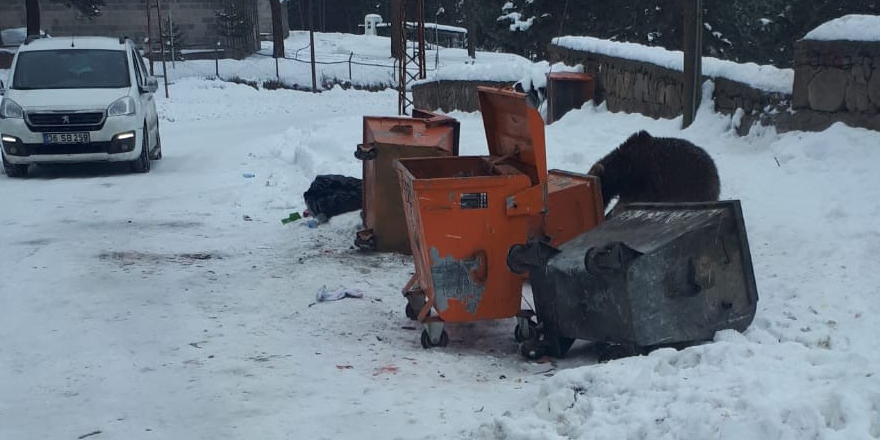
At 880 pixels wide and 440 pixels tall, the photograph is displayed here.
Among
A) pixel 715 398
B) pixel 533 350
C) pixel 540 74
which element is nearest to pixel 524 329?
pixel 533 350

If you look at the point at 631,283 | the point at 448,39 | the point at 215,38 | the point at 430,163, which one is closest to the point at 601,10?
the point at 430,163

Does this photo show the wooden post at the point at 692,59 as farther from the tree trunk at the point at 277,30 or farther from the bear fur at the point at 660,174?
the tree trunk at the point at 277,30

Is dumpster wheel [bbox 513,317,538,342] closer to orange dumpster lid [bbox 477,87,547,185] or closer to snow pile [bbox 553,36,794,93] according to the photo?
orange dumpster lid [bbox 477,87,547,185]

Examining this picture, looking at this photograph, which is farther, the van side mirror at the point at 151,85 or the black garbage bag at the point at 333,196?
the van side mirror at the point at 151,85

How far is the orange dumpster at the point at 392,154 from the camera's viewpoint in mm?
8914

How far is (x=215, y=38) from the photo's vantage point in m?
57.4

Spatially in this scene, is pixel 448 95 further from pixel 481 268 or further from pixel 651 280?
pixel 651 280

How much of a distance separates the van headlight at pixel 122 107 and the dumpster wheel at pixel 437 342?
9.78 meters

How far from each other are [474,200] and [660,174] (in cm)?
285

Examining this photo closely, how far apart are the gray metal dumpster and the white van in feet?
33.5

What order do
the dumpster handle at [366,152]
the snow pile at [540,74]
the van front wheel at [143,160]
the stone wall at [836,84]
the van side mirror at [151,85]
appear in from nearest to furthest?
the dumpster handle at [366,152] → the stone wall at [836,84] → the van front wheel at [143,160] → the van side mirror at [151,85] → the snow pile at [540,74]

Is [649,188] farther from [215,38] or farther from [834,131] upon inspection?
[215,38]

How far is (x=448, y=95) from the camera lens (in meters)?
25.2

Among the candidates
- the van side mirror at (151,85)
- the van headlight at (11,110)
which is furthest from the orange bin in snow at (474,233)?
the van side mirror at (151,85)
